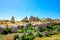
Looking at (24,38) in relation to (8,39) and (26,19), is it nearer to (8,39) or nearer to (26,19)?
(8,39)

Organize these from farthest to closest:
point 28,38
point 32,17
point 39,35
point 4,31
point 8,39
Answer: point 32,17, point 4,31, point 39,35, point 8,39, point 28,38

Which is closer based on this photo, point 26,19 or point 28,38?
point 28,38

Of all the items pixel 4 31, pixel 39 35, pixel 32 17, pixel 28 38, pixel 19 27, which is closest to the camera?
pixel 28 38

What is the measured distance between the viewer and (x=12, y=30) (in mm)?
21656

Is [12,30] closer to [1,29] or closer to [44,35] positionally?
[1,29]

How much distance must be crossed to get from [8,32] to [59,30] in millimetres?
8815

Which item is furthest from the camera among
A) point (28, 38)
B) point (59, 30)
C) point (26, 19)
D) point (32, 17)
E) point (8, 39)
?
point (32, 17)

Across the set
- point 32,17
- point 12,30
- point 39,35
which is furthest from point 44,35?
point 32,17

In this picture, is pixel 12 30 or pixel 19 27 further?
pixel 19 27

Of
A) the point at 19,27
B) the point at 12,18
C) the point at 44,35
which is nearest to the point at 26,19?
the point at 12,18

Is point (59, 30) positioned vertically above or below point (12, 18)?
below

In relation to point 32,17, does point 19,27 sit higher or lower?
lower

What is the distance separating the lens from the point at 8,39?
15617mm

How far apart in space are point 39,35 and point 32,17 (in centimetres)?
1748
